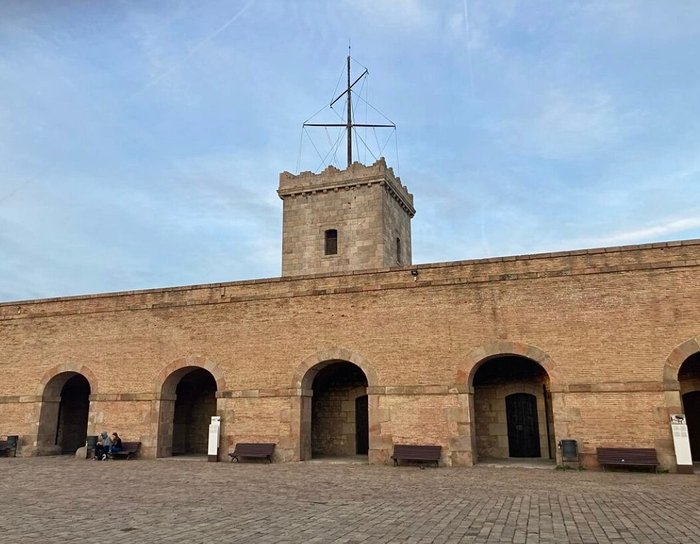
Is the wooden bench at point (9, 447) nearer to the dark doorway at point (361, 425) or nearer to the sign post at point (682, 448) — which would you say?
the dark doorway at point (361, 425)

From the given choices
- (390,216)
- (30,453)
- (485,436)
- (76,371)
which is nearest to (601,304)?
(485,436)

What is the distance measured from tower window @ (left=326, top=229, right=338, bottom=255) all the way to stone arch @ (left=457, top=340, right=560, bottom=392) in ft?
40.8

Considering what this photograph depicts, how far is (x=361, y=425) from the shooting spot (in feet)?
66.1

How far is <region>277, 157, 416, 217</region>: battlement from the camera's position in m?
27.6

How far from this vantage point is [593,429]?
15250 mm

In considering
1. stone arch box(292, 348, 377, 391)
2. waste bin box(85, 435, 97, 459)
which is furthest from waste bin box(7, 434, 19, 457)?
stone arch box(292, 348, 377, 391)

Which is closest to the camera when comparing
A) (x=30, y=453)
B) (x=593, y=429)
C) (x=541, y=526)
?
(x=541, y=526)

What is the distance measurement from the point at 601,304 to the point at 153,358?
14.3 m

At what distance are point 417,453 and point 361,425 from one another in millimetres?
4242

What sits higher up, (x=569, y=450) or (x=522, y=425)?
(x=522, y=425)

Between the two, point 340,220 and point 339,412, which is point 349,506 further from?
point 340,220

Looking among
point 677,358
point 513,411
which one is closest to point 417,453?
point 513,411

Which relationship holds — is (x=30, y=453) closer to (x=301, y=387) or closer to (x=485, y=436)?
(x=301, y=387)

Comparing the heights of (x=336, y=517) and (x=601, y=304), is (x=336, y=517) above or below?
below
